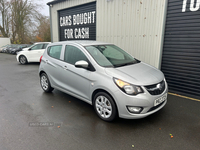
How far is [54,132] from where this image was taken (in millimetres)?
3082

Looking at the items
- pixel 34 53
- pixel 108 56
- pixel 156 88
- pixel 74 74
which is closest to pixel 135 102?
pixel 156 88

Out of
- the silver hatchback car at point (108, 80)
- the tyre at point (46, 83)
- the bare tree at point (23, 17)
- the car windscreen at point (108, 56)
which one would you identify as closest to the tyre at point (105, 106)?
the silver hatchback car at point (108, 80)

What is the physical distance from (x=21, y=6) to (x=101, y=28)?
28.2m

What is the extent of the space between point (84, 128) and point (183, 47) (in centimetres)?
→ 407

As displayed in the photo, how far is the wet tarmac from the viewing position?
272cm

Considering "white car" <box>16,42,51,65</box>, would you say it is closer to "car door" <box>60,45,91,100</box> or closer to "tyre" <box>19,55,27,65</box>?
"tyre" <box>19,55,27,65</box>

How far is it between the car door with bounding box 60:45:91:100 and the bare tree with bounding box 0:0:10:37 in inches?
1294

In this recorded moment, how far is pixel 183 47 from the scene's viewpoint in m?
5.09

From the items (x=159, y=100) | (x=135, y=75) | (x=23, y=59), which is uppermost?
(x=135, y=75)

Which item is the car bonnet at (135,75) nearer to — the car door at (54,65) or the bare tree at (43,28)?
the car door at (54,65)

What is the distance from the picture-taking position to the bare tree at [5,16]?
29.7 metres

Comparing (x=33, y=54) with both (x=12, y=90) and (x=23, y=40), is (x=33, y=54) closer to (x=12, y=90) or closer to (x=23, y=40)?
(x=12, y=90)

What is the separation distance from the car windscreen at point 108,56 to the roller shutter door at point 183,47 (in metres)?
2.00

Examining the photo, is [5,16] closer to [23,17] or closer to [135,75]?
[23,17]
